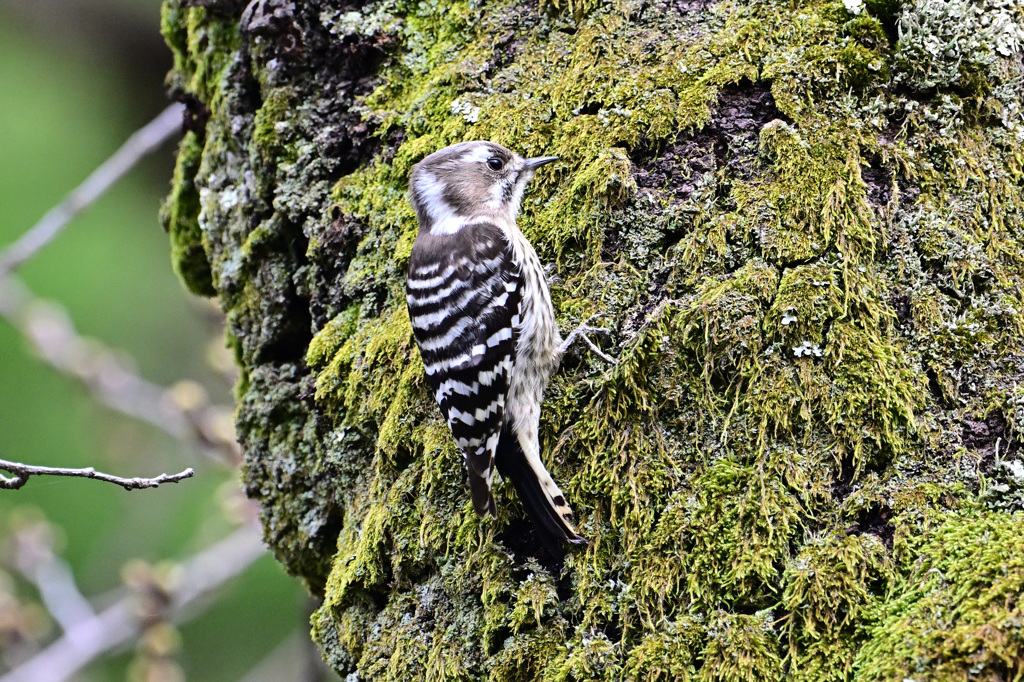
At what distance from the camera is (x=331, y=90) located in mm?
3209

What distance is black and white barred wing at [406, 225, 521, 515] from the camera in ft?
8.15

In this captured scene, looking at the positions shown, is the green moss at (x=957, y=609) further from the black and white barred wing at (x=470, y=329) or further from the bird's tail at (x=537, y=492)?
the black and white barred wing at (x=470, y=329)

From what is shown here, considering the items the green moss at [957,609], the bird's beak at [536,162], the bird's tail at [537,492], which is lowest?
the green moss at [957,609]

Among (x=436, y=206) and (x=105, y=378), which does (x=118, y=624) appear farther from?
(x=436, y=206)

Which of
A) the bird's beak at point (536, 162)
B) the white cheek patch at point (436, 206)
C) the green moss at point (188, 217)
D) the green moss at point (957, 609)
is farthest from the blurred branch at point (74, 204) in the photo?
the green moss at point (957, 609)

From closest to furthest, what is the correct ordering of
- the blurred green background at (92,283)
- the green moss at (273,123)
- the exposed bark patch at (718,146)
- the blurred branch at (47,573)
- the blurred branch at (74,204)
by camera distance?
the exposed bark patch at (718,146) → the green moss at (273,123) → the blurred branch at (74,204) → the blurred branch at (47,573) → the blurred green background at (92,283)

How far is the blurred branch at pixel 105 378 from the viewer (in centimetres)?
462

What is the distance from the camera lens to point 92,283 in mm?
6875

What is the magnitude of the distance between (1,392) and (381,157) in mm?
5140

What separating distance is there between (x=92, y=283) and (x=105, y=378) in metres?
2.27

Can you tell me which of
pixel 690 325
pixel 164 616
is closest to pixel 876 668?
pixel 690 325

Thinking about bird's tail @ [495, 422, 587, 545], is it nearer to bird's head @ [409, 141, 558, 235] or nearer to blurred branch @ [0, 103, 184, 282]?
bird's head @ [409, 141, 558, 235]

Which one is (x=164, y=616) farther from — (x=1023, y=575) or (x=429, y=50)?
(x=1023, y=575)

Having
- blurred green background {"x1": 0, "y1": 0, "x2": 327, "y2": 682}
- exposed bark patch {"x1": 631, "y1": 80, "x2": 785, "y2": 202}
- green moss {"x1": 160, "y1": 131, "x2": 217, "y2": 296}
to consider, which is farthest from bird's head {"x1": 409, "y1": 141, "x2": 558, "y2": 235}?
blurred green background {"x1": 0, "y1": 0, "x2": 327, "y2": 682}
